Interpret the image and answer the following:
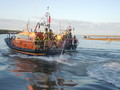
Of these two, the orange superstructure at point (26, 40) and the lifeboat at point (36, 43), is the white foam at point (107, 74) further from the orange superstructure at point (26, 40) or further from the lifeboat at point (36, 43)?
the orange superstructure at point (26, 40)

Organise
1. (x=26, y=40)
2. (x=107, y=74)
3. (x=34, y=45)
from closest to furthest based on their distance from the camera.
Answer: (x=107, y=74) < (x=34, y=45) < (x=26, y=40)

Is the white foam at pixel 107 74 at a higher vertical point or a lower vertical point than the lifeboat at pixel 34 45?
lower

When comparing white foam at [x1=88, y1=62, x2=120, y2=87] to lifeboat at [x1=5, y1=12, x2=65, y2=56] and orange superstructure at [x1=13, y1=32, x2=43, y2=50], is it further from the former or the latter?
orange superstructure at [x1=13, y1=32, x2=43, y2=50]

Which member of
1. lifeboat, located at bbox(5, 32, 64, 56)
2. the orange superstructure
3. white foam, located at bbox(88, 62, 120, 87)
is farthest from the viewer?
Answer: the orange superstructure

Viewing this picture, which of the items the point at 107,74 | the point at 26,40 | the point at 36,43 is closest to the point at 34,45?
the point at 36,43

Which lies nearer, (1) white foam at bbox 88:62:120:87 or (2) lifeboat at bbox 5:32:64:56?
(1) white foam at bbox 88:62:120:87

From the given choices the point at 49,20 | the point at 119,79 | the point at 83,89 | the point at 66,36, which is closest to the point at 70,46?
the point at 66,36

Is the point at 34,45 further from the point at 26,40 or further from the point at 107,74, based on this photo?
the point at 107,74

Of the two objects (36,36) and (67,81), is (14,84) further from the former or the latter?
(36,36)

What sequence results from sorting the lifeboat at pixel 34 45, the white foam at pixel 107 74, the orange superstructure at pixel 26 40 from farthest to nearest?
the orange superstructure at pixel 26 40, the lifeboat at pixel 34 45, the white foam at pixel 107 74

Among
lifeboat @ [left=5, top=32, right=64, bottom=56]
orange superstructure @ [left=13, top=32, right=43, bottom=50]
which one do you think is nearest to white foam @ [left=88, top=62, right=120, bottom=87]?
lifeboat @ [left=5, top=32, right=64, bottom=56]

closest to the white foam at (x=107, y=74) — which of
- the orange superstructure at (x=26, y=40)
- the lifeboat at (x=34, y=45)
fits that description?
the lifeboat at (x=34, y=45)

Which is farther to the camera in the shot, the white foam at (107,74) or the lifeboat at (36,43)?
the lifeboat at (36,43)

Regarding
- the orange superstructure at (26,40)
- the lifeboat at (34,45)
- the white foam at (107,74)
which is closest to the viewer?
the white foam at (107,74)
